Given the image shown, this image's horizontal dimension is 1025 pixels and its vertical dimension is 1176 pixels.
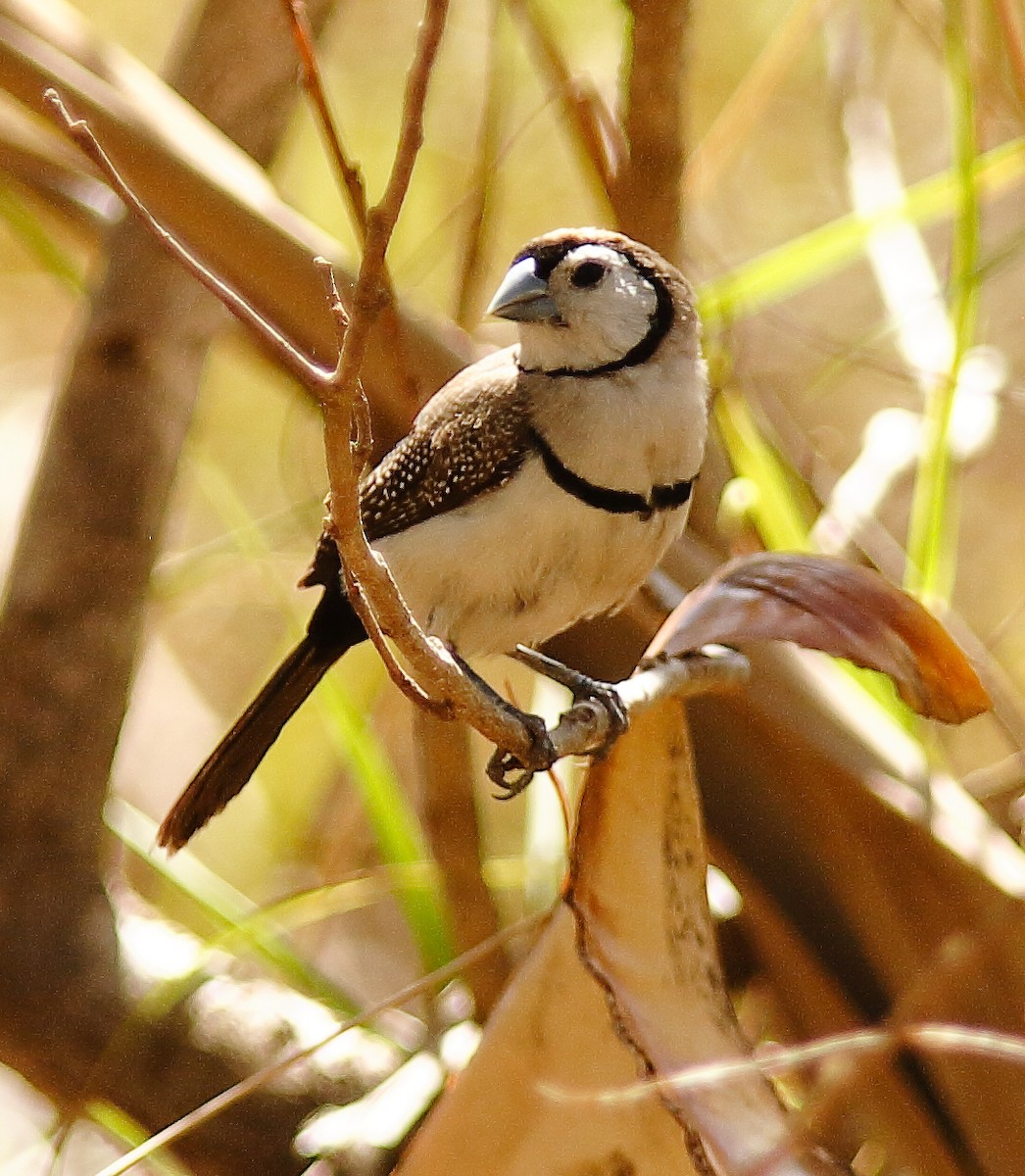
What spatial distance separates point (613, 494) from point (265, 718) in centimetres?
48

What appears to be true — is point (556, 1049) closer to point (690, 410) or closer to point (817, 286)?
point (690, 410)

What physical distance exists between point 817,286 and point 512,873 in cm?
166

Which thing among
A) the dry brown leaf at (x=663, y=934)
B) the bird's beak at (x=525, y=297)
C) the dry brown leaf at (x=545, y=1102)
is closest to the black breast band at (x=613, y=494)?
the bird's beak at (x=525, y=297)

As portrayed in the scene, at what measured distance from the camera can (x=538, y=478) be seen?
5.04 feet

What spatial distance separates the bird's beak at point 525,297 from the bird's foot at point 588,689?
0.39 meters

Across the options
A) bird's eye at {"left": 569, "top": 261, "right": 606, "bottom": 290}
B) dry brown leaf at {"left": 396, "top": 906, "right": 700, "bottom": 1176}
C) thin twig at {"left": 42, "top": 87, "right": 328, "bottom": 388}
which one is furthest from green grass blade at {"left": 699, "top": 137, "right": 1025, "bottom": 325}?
thin twig at {"left": 42, "top": 87, "right": 328, "bottom": 388}

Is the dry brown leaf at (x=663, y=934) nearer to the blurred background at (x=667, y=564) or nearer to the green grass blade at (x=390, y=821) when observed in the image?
the blurred background at (x=667, y=564)

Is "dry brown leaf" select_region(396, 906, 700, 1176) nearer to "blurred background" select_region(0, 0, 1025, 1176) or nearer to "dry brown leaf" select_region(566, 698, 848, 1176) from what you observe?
"dry brown leaf" select_region(566, 698, 848, 1176)

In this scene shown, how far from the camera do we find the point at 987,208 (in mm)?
2826

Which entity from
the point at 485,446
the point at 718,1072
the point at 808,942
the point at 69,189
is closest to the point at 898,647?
the point at 718,1072

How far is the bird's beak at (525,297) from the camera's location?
5.16 feet

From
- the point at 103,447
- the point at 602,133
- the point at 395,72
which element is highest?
the point at 395,72

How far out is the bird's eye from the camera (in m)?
1.60

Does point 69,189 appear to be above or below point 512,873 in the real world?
above
